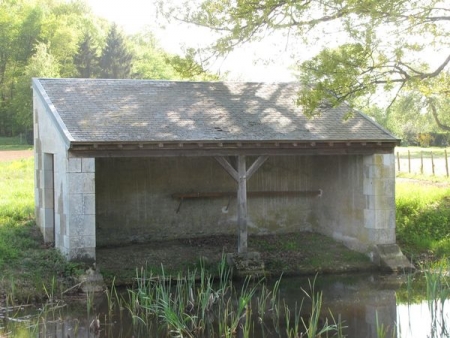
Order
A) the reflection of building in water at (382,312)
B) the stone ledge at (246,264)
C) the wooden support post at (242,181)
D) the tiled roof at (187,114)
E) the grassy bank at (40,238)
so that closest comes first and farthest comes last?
the reflection of building in water at (382,312) → the grassy bank at (40,238) → the tiled roof at (187,114) → the stone ledge at (246,264) → the wooden support post at (242,181)

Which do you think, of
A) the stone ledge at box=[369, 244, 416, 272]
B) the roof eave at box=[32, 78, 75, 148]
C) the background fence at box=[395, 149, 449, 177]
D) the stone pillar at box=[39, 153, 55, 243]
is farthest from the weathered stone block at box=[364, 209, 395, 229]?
the background fence at box=[395, 149, 449, 177]

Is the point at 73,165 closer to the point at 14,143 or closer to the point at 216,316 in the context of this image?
the point at 216,316

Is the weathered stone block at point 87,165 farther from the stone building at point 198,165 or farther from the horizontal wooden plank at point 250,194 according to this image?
the horizontal wooden plank at point 250,194

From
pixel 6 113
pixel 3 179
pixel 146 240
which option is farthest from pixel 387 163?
pixel 6 113

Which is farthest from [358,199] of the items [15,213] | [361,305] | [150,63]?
[150,63]

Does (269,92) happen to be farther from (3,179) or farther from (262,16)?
(3,179)

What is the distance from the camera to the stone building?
12.2 meters

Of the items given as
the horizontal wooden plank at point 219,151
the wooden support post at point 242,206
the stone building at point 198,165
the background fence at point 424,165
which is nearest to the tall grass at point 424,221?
the stone building at point 198,165

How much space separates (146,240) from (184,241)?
0.86 meters

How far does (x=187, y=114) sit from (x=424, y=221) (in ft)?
21.0

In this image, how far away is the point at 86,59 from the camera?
45.5 meters

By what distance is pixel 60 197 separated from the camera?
492 inches

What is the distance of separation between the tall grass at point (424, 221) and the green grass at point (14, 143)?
26765 mm

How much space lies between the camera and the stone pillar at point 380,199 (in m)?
13.9
